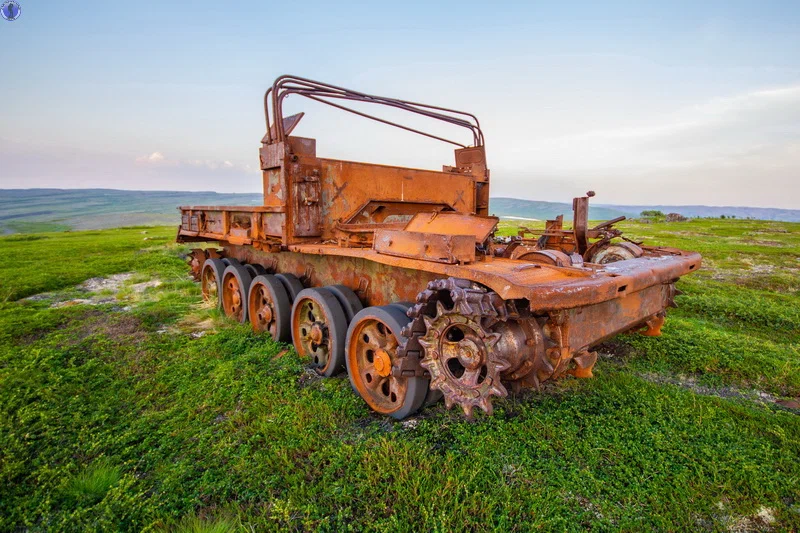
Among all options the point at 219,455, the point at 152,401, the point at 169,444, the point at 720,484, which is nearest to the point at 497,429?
the point at 720,484

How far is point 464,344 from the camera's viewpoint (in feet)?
10.2

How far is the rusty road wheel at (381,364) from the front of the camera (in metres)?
3.83

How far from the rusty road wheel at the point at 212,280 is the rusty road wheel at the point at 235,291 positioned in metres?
0.21

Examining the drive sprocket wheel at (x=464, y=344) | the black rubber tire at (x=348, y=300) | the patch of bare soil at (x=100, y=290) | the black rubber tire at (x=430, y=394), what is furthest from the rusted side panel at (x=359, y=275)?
the patch of bare soil at (x=100, y=290)

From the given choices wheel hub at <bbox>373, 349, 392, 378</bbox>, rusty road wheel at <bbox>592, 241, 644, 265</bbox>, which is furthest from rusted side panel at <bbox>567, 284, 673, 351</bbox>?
wheel hub at <bbox>373, 349, 392, 378</bbox>

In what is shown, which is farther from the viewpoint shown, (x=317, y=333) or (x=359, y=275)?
(x=359, y=275)

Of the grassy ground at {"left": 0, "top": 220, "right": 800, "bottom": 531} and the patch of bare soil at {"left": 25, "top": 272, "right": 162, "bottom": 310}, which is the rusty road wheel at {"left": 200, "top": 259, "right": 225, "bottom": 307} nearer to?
the grassy ground at {"left": 0, "top": 220, "right": 800, "bottom": 531}

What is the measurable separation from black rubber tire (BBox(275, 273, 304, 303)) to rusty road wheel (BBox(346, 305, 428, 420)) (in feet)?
6.12

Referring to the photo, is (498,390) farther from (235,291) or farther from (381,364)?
(235,291)

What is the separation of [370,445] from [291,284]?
3131mm

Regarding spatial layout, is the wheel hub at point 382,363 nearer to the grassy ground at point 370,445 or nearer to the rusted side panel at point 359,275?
the grassy ground at point 370,445

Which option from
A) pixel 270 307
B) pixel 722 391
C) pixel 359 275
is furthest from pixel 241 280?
pixel 722 391

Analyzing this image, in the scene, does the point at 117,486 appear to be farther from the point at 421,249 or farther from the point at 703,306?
the point at 703,306

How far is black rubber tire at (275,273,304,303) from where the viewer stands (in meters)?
6.04
